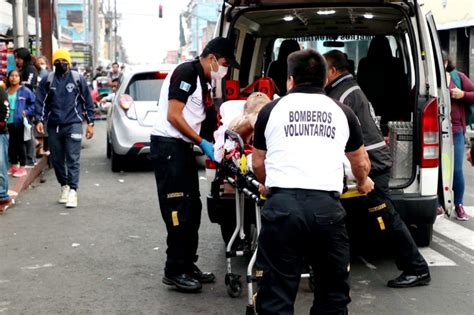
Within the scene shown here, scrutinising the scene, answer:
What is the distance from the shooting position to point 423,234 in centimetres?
737

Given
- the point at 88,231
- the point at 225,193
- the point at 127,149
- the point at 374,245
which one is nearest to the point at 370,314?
the point at 225,193

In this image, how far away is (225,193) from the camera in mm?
6594

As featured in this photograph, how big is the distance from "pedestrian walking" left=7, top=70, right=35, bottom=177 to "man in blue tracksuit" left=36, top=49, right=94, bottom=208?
6.87ft

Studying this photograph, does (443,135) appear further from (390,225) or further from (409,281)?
(409,281)

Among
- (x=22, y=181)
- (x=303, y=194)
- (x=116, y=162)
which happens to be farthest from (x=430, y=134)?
(x=116, y=162)

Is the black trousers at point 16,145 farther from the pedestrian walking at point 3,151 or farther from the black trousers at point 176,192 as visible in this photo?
the black trousers at point 176,192

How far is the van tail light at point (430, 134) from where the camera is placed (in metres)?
6.50

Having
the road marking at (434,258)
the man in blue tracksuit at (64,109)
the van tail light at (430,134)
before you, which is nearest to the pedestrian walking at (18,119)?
the man in blue tracksuit at (64,109)

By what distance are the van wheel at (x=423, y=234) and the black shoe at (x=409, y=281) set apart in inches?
44.1

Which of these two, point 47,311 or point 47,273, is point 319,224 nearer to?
point 47,311

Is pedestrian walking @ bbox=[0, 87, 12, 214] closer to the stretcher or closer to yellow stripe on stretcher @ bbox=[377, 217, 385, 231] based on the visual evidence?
the stretcher

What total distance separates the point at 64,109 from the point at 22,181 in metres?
2.08

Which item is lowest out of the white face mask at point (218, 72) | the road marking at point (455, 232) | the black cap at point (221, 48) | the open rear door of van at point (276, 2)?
the road marking at point (455, 232)

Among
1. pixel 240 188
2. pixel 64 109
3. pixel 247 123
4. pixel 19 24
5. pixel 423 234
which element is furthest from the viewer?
pixel 19 24
